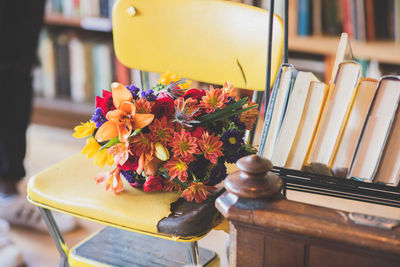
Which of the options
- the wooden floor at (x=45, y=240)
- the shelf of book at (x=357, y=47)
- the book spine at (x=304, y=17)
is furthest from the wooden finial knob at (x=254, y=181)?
the book spine at (x=304, y=17)

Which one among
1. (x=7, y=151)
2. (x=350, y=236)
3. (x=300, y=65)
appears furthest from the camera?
(x=300, y=65)

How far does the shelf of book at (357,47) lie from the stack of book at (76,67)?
Result: 0.87m

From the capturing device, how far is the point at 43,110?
291 centimetres

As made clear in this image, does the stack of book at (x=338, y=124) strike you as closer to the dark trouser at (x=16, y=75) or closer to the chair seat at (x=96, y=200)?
the chair seat at (x=96, y=200)

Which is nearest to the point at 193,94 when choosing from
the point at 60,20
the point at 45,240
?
the point at 45,240

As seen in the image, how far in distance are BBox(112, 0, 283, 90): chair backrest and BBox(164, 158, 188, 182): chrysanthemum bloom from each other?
13.8 inches

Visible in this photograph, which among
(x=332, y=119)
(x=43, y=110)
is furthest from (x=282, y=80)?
(x=43, y=110)

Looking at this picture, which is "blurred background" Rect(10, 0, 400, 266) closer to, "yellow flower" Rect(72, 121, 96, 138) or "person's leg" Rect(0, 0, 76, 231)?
"person's leg" Rect(0, 0, 76, 231)

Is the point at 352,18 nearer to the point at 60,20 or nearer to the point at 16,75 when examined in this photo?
the point at 16,75

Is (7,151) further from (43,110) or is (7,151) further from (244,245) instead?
(244,245)

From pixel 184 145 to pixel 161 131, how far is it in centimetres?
5

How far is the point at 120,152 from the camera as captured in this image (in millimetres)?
978

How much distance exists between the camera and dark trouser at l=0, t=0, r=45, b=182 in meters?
1.98

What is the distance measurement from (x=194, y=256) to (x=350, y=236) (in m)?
0.52
